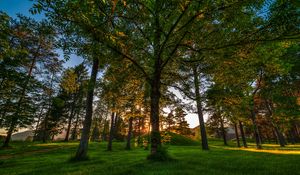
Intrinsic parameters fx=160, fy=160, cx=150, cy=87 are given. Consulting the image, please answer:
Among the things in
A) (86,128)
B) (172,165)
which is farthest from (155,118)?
(86,128)

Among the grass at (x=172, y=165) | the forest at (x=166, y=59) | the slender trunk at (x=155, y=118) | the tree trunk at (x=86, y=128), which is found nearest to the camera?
the forest at (x=166, y=59)

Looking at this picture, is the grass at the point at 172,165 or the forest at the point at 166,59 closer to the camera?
the forest at the point at 166,59

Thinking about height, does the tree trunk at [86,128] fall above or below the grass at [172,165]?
above

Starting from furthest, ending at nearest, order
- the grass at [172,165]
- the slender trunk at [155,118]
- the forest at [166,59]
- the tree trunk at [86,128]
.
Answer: the tree trunk at [86,128] → the slender trunk at [155,118] → the grass at [172,165] → the forest at [166,59]

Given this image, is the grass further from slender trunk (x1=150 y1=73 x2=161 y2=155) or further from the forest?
slender trunk (x1=150 y1=73 x2=161 y2=155)

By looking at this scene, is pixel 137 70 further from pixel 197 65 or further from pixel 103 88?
pixel 197 65

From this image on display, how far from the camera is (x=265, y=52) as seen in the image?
6.12m

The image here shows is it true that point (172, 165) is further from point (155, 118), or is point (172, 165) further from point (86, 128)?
point (86, 128)

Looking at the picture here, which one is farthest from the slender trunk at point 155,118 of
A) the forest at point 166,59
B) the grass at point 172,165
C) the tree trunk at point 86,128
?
the tree trunk at point 86,128

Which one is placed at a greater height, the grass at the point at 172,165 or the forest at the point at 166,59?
the forest at the point at 166,59

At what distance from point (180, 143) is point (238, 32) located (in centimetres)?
2973

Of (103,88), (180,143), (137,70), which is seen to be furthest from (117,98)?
(180,143)

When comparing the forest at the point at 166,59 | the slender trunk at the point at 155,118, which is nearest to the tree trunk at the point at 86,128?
the forest at the point at 166,59

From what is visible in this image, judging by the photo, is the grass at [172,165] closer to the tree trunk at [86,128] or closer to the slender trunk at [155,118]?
the tree trunk at [86,128]
